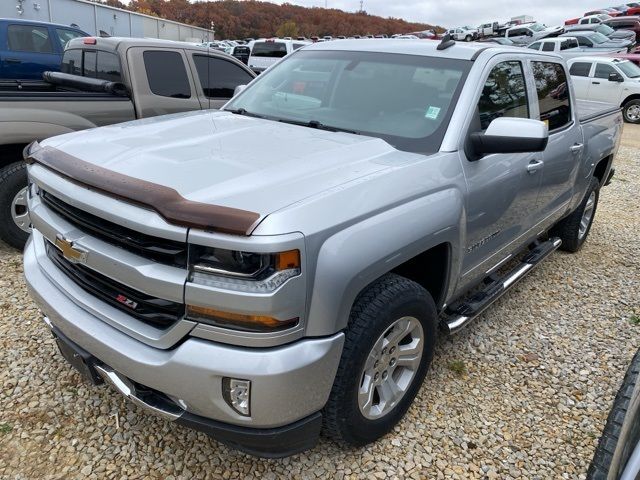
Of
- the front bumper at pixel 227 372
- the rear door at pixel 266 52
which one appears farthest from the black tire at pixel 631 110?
the front bumper at pixel 227 372

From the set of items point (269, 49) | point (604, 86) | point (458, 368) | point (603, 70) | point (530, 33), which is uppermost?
point (530, 33)

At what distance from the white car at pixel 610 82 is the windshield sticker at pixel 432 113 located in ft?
49.0

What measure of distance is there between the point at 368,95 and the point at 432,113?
46 cm

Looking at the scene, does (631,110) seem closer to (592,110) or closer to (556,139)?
(592,110)

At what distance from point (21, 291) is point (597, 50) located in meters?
24.5

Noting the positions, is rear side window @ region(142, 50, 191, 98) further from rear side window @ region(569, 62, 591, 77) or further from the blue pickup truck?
rear side window @ region(569, 62, 591, 77)

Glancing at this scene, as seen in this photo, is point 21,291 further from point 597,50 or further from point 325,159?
point 597,50

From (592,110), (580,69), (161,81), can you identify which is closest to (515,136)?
(592,110)

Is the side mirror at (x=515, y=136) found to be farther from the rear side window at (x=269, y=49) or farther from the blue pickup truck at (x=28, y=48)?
the rear side window at (x=269, y=49)

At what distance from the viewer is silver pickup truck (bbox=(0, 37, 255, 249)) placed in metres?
4.07

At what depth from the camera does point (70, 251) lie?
2.08m

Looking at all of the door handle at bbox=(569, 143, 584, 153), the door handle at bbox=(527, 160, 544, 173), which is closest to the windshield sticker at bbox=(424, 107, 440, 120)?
the door handle at bbox=(527, 160, 544, 173)

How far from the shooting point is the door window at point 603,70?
1522 centimetres

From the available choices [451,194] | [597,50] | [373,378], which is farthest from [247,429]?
[597,50]
